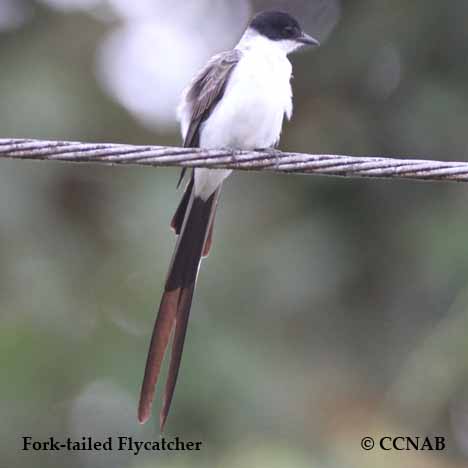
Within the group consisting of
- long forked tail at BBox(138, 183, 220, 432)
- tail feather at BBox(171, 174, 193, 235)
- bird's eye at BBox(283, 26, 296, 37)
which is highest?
bird's eye at BBox(283, 26, 296, 37)

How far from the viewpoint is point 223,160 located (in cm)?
361

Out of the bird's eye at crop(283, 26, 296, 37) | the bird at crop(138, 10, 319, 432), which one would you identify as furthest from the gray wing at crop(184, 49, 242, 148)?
the bird's eye at crop(283, 26, 296, 37)

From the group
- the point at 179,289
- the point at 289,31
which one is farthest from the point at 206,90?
the point at 179,289

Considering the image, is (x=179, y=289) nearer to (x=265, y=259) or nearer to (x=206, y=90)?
(x=206, y=90)

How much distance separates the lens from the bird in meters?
4.42

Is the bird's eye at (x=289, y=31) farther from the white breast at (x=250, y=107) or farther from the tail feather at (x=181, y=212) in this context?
the tail feather at (x=181, y=212)

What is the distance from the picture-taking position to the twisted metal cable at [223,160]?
3443 mm

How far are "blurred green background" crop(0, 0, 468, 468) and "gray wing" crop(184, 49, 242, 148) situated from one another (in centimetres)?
158

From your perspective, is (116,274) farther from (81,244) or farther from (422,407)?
(422,407)

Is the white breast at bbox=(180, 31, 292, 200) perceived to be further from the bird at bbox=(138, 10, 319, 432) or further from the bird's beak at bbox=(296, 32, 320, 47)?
the bird's beak at bbox=(296, 32, 320, 47)

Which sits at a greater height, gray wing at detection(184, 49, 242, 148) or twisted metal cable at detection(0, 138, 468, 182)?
gray wing at detection(184, 49, 242, 148)

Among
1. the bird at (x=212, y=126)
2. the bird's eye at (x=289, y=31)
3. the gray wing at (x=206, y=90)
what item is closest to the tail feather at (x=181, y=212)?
the bird at (x=212, y=126)

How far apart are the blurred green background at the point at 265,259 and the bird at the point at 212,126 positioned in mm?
1236

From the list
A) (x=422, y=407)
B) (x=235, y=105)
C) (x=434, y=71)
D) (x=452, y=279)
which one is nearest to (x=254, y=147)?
(x=235, y=105)
